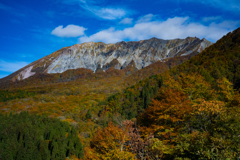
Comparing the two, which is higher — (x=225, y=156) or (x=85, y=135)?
(x=225, y=156)

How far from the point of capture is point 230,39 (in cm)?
10625

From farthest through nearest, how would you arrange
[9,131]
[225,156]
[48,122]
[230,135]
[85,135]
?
1. [48,122]
2. [85,135]
3. [9,131]
4. [230,135]
5. [225,156]

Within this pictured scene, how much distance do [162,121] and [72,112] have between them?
9465 cm

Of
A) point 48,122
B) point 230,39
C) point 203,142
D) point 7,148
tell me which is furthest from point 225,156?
point 230,39

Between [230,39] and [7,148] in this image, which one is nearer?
[7,148]

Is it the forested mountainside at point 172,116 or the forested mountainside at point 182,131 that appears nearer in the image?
the forested mountainside at point 182,131

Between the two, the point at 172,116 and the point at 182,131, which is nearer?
the point at 182,131

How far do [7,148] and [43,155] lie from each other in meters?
13.5

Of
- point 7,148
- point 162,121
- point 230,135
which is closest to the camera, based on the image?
point 230,135

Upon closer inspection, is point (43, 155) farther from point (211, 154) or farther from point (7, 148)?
point (211, 154)

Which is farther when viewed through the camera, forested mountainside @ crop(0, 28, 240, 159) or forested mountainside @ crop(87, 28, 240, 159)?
forested mountainside @ crop(0, 28, 240, 159)

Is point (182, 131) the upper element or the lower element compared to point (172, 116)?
lower

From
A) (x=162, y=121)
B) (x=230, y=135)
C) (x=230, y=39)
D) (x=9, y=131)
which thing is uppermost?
(x=230, y=39)

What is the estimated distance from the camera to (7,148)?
2094 inches
